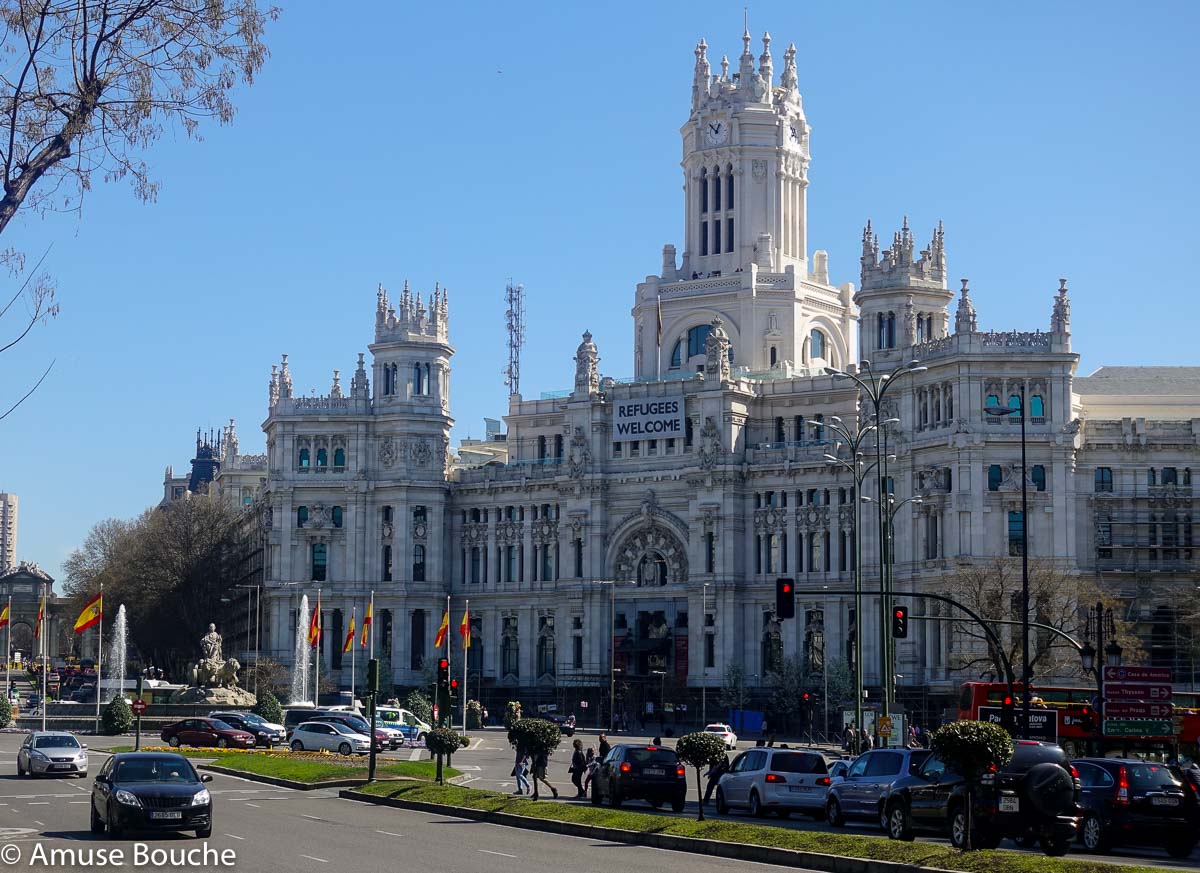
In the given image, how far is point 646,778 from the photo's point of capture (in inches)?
1896

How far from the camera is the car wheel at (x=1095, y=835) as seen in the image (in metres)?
37.8

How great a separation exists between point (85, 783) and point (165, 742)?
24.0m

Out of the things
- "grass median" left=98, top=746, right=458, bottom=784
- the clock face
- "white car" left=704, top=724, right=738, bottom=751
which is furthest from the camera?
the clock face

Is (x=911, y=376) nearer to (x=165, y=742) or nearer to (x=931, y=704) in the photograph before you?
(x=931, y=704)

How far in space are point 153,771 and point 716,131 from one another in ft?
349

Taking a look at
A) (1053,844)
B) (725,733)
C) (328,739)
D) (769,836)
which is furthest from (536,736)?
(725,733)

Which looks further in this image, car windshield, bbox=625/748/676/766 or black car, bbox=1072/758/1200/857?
car windshield, bbox=625/748/676/766

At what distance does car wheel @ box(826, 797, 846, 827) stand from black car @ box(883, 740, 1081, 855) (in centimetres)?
524

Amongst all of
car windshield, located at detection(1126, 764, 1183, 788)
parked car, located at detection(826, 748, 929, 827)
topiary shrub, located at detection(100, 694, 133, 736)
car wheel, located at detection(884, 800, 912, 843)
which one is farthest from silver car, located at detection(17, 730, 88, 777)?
car windshield, located at detection(1126, 764, 1183, 788)

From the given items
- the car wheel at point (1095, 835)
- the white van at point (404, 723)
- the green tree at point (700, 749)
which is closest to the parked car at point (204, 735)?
the white van at point (404, 723)

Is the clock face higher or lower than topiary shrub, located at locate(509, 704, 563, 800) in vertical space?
higher

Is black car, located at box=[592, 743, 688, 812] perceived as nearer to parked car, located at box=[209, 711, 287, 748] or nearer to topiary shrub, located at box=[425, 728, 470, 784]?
topiary shrub, located at box=[425, 728, 470, 784]

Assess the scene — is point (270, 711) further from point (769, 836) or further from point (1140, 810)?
point (1140, 810)

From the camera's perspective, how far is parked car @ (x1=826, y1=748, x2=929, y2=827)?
42000 mm
